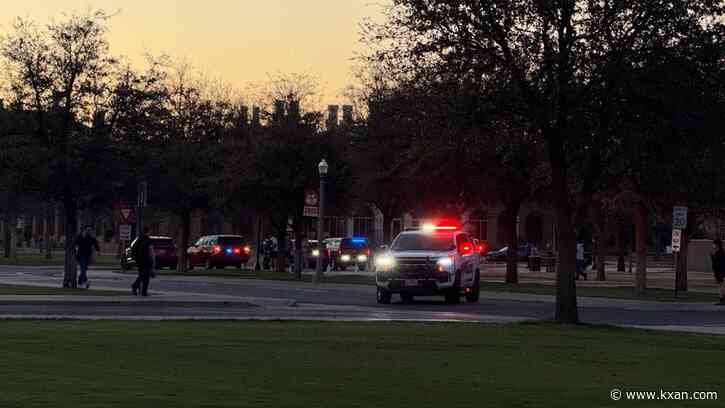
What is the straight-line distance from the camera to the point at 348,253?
82.9m

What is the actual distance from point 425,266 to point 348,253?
41.4 metres

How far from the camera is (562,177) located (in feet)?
106

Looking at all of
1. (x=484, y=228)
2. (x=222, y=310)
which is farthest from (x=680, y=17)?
(x=484, y=228)

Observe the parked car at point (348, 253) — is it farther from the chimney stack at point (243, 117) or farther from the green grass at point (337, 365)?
the green grass at point (337, 365)

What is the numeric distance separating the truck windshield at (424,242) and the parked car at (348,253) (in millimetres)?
39360

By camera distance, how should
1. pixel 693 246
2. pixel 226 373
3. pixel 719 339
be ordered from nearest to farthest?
pixel 226 373 → pixel 719 339 → pixel 693 246

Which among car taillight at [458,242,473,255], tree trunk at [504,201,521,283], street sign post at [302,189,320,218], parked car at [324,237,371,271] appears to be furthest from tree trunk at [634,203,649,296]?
parked car at [324,237,371,271]

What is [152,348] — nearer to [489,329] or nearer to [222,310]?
[489,329]

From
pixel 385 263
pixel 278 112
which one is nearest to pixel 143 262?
pixel 385 263

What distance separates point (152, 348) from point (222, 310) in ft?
47.2

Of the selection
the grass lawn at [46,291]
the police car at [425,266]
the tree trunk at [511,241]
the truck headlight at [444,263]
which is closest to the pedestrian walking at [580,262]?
the tree trunk at [511,241]

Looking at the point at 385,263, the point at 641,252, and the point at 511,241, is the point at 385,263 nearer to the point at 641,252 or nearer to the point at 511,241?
the point at 641,252

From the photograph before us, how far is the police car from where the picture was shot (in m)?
41.6

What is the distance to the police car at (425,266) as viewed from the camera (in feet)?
137
